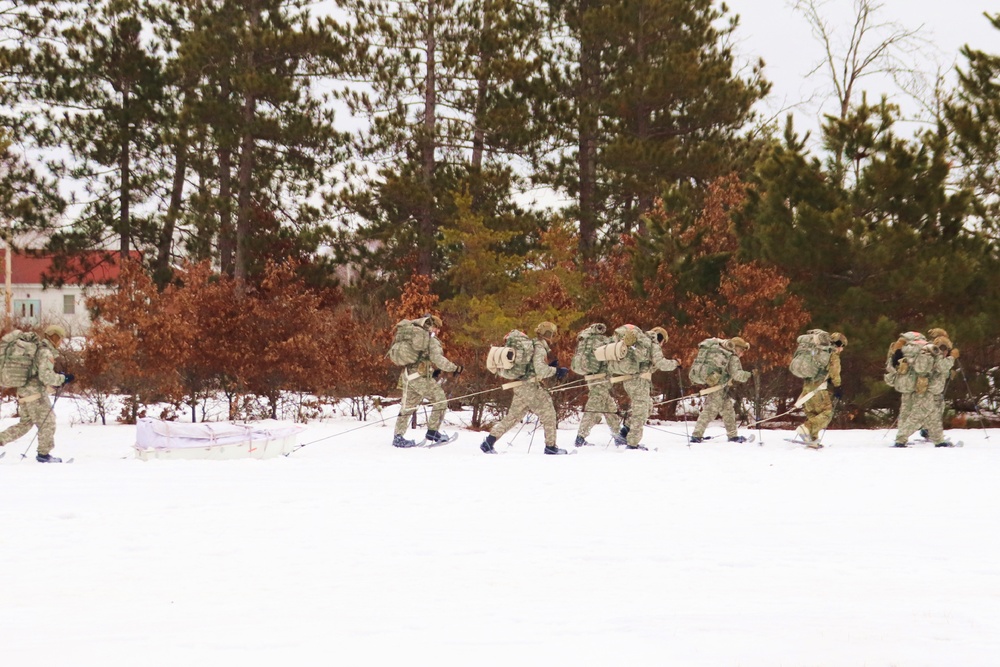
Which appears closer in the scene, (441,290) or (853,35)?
(441,290)

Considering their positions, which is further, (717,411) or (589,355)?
(717,411)

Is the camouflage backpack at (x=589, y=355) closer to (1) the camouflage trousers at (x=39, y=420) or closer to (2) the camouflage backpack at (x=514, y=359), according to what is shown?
(2) the camouflage backpack at (x=514, y=359)

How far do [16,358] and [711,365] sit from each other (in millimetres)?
9367

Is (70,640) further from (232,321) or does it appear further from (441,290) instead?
(441,290)

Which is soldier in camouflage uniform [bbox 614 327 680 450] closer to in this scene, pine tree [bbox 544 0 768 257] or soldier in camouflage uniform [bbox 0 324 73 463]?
soldier in camouflage uniform [bbox 0 324 73 463]

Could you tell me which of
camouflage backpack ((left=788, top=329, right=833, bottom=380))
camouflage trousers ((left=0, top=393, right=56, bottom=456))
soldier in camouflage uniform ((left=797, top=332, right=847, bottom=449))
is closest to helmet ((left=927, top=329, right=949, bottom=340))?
soldier in camouflage uniform ((left=797, top=332, right=847, bottom=449))

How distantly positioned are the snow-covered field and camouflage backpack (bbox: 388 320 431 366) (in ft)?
8.12

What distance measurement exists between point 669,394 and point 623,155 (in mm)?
8557

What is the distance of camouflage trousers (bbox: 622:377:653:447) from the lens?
15.3 metres

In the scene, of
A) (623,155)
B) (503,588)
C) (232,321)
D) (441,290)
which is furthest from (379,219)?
(503,588)

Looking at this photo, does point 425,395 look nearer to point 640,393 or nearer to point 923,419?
point 640,393

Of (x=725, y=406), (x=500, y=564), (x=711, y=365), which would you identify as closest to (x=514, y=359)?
(x=711, y=365)

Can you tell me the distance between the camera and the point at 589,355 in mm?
15828

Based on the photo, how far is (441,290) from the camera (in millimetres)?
28625
